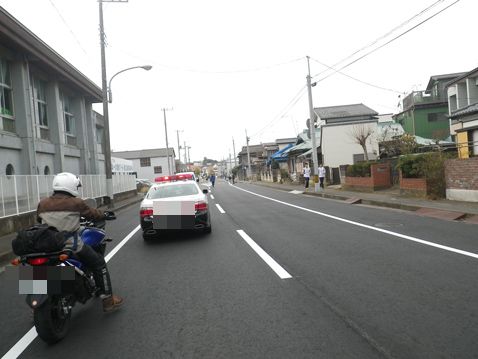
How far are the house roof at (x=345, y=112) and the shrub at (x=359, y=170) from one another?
982 inches

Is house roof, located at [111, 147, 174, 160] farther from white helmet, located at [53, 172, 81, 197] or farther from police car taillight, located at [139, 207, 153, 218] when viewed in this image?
white helmet, located at [53, 172, 81, 197]

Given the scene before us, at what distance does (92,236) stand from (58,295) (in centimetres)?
102

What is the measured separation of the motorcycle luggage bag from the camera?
13.6 feet

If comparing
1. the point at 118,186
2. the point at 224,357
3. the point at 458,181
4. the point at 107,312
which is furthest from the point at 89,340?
the point at 118,186

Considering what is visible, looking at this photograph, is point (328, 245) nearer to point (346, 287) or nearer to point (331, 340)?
point (346, 287)

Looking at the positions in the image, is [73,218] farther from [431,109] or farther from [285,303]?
[431,109]

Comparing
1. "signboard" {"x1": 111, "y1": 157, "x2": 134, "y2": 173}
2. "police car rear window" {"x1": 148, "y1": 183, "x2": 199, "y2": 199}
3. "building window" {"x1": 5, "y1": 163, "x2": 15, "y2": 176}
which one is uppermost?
"signboard" {"x1": 111, "y1": 157, "x2": 134, "y2": 173}

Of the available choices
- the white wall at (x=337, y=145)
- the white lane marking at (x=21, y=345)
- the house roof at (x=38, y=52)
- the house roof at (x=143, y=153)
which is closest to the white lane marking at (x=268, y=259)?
the white lane marking at (x=21, y=345)

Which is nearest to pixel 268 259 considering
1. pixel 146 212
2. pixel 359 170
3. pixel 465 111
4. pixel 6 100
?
pixel 146 212

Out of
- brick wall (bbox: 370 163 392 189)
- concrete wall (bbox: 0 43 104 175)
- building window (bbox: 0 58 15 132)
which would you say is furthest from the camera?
brick wall (bbox: 370 163 392 189)

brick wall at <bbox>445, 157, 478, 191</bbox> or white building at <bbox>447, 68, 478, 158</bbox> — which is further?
white building at <bbox>447, 68, 478, 158</bbox>

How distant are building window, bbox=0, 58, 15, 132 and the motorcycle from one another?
14.8 m

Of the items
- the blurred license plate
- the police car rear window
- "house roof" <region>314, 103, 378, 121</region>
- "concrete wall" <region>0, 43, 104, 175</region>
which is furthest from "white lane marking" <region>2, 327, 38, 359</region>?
"house roof" <region>314, 103, 378, 121</region>

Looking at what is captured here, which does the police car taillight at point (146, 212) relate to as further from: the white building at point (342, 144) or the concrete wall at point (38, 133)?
the white building at point (342, 144)
